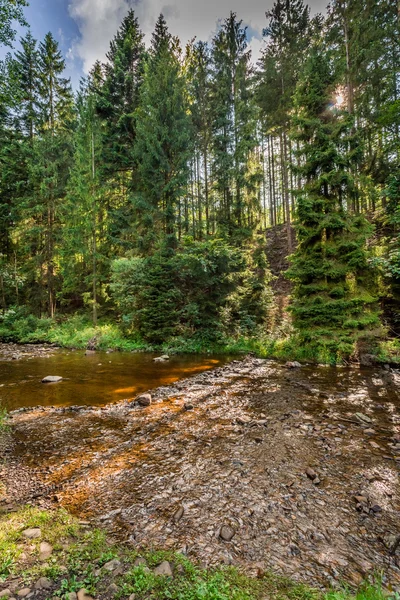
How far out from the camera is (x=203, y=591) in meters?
1.84

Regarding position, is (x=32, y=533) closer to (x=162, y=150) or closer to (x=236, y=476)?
(x=236, y=476)

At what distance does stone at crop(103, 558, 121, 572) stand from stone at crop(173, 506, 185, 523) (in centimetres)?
69

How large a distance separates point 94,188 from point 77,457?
693 inches

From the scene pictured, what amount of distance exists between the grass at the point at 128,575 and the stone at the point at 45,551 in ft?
0.10

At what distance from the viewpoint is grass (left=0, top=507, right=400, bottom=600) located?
1887mm

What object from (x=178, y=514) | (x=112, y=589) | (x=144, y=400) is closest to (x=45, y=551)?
(x=112, y=589)

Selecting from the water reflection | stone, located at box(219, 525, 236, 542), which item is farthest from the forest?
stone, located at box(219, 525, 236, 542)

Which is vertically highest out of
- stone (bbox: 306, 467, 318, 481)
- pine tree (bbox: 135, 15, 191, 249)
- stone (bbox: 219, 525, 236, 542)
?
pine tree (bbox: 135, 15, 191, 249)

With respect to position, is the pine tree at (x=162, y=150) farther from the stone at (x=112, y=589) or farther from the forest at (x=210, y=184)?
the stone at (x=112, y=589)

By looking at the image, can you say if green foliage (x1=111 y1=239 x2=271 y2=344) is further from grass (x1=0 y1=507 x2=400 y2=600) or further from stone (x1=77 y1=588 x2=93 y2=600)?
stone (x1=77 y1=588 x2=93 y2=600)

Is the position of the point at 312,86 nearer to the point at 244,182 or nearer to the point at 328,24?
the point at 244,182

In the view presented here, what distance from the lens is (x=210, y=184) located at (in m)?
19.8

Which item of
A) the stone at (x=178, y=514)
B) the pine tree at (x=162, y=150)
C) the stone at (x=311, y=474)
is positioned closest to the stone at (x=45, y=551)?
the stone at (x=178, y=514)

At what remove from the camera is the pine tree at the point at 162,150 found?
15.0 meters
